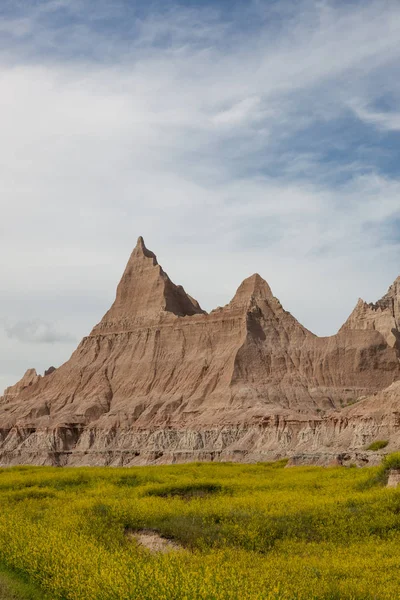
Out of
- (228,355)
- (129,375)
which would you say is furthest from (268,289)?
(129,375)

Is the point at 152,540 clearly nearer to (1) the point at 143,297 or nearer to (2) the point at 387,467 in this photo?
(2) the point at 387,467

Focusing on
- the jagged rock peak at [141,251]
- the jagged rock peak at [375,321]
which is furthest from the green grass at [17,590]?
the jagged rock peak at [141,251]

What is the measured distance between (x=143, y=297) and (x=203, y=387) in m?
32.4

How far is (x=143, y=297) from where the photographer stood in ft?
472

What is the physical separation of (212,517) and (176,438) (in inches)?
2926

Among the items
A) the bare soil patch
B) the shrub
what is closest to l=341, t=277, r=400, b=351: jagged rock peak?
the shrub

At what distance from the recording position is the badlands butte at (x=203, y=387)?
306 ft

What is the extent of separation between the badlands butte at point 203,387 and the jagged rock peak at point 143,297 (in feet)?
0.86

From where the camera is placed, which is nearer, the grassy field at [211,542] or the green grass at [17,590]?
the grassy field at [211,542]

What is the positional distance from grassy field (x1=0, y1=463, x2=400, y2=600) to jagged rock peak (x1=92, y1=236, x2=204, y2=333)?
98.5 m

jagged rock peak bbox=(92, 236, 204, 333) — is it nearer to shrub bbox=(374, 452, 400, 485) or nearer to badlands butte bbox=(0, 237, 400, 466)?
badlands butte bbox=(0, 237, 400, 466)

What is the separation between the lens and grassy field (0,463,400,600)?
1839cm

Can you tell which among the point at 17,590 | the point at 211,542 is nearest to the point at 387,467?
the point at 211,542

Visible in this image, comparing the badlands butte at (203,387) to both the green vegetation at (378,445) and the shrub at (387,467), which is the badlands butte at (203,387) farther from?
the shrub at (387,467)
